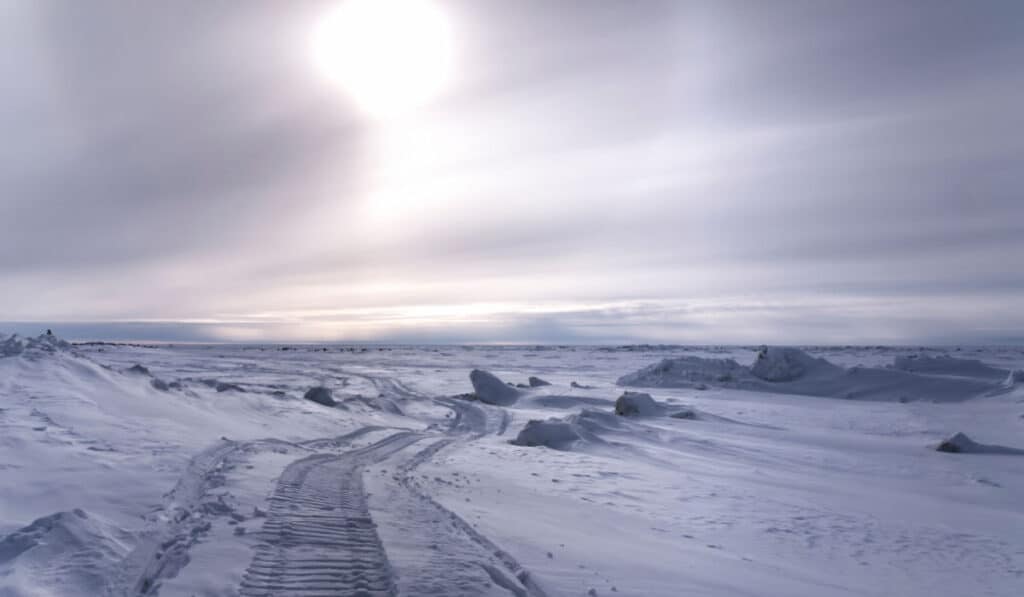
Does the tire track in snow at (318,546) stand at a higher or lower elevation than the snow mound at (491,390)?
higher

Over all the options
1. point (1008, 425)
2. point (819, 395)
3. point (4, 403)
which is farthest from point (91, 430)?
point (819, 395)

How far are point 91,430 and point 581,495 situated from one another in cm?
830

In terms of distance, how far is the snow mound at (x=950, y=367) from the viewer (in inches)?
1174

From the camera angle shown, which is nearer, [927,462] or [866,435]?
[927,462]

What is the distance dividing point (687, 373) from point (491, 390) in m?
12.1

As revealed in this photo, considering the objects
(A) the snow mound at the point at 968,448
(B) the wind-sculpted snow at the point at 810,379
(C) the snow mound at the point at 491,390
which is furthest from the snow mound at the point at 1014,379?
(C) the snow mound at the point at 491,390

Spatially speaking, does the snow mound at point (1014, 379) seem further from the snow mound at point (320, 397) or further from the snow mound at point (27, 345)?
the snow mound at point (27, 345)

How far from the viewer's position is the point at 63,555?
516 cm

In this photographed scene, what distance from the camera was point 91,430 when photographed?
10305mm

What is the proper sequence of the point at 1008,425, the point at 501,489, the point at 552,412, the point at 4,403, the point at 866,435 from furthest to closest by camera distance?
the point at 552,412, the point at 1008,425, the point at 866,435, the point at 4,403, the point at 501,489

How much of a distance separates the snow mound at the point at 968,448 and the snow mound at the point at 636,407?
8.01 meters

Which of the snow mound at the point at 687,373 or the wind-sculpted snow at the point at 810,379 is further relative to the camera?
the snow mound at the point at 687,373

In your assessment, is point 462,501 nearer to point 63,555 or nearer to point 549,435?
point 63,555

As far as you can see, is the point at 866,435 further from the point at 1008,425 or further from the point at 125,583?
the point at 125,583
